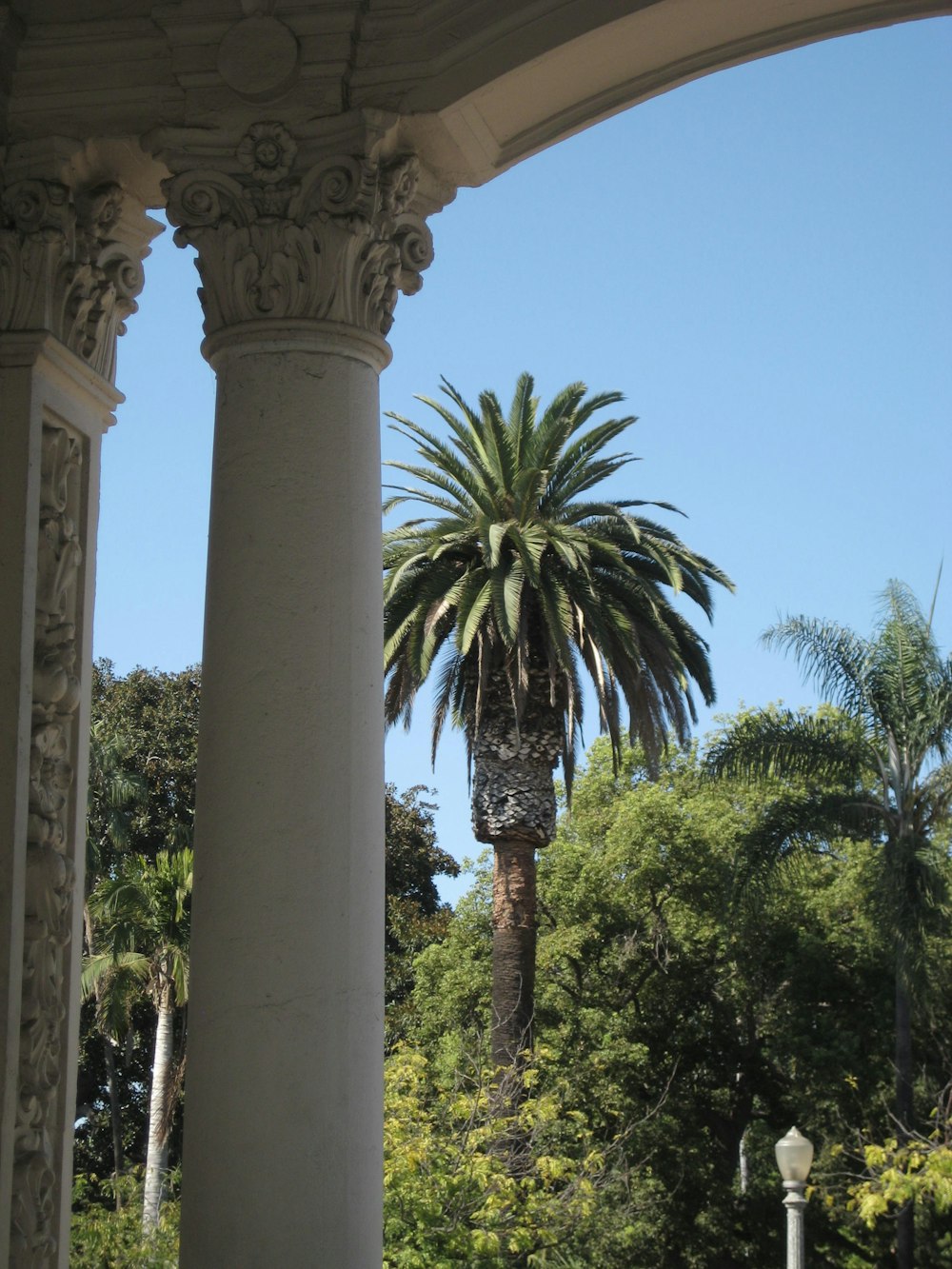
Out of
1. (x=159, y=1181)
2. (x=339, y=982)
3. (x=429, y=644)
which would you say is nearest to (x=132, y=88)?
(x=339, y=982)

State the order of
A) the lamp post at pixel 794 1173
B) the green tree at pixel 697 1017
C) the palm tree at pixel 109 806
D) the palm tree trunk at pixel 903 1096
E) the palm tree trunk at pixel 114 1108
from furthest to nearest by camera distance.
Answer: the palm tree at pixel 109 806, the palm tree trunk at pixel 114 1108, the green tree at pixel 697 1017, the palm tree trunk at pixel 903 1096, the lamp post at pixel 794 1173

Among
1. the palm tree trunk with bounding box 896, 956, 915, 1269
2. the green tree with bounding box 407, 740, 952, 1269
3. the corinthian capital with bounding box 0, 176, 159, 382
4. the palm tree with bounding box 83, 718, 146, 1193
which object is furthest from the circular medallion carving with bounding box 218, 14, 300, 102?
the palm tree with bounding box 83, 718, 146, 1193

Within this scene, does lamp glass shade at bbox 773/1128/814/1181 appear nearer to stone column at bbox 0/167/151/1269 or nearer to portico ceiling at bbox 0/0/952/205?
stone column at bbox 0/167/151/1269

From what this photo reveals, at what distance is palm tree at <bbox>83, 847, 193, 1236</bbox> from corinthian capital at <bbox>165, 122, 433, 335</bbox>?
33775 millimetres

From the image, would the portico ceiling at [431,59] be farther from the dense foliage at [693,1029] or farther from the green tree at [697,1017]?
the green tree at [697,1017]

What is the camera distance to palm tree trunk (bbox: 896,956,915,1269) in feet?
136

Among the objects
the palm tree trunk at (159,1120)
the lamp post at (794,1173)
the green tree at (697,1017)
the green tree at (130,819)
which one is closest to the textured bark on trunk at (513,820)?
the green tree at (697,1017)

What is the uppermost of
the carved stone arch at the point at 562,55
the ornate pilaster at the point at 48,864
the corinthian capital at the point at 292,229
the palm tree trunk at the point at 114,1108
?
the carved stone arch at the point at 562,55

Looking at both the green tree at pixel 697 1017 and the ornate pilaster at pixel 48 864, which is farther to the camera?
the green tree at pixel 697 1017

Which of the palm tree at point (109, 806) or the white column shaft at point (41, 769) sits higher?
the palm tree at point (109, 806)

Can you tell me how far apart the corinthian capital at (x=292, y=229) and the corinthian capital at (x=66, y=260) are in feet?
2.33

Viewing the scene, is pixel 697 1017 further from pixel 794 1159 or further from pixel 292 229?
pixel 292 229

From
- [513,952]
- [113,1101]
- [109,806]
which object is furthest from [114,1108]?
[513,952]

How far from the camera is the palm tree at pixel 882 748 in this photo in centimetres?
4238
